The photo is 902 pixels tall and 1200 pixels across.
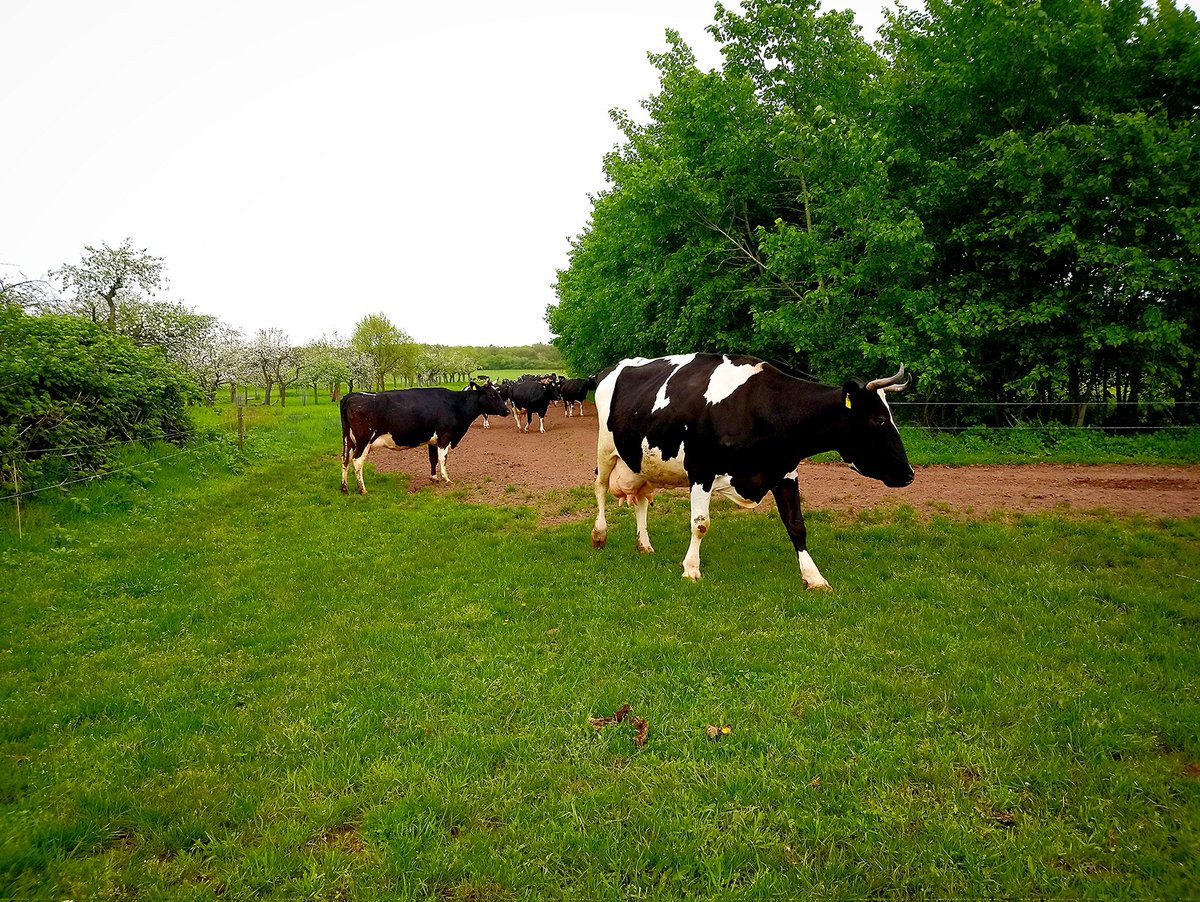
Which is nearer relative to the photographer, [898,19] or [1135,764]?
[1135,764]

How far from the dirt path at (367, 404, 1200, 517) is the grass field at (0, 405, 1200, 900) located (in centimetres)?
199

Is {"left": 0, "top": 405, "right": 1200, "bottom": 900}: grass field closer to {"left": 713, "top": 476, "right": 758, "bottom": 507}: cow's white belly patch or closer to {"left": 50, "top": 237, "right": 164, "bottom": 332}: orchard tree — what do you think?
{"left": 713, "top": 476, "right": 758, "bottom": 507}: cow's white belly patch

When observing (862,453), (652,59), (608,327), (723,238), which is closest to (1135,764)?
(862,453)

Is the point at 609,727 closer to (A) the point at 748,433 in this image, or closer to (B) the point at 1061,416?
(A) the point at 748,433

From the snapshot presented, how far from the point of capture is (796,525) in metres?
6.05

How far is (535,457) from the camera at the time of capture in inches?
641

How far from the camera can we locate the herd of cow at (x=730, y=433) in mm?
5914

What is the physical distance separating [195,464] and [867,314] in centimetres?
1743

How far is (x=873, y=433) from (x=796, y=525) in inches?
51.5

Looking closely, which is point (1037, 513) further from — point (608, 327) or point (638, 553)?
point (608, 327)

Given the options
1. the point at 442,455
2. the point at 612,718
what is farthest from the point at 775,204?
the point at 612,718

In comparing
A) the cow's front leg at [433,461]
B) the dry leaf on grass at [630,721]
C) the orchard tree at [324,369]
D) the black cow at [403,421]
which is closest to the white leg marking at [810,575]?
the dry leaf on grass at [630,721]

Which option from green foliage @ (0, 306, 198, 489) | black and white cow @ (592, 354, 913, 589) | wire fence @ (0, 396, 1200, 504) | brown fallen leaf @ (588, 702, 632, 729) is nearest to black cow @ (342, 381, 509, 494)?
wire fence @ (0, 396, 1200, 504)

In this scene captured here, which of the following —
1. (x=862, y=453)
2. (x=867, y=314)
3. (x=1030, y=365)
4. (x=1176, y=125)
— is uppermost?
(x=1176, y=125)
